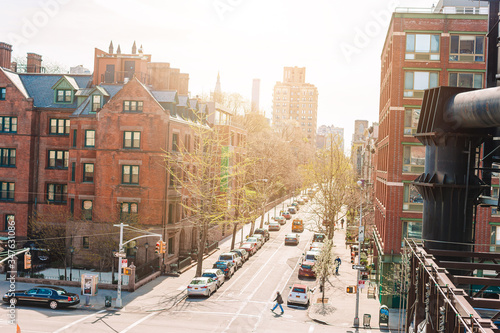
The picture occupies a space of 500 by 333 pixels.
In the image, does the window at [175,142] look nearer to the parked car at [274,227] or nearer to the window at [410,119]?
the window at [410,119]

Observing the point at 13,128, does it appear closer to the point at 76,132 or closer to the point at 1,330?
the point at 76,132

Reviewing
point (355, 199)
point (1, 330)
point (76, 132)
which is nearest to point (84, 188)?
point (76, 132)

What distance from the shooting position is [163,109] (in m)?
45.4

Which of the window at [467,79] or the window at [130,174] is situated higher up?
the window at [467,79]

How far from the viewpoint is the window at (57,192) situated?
1960 inches

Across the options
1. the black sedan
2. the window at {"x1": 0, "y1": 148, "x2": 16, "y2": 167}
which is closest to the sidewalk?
the black sedan

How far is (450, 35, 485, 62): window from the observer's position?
124 ft

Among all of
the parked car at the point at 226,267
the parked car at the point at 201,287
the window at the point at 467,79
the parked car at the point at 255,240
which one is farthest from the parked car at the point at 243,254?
the window at the point at 467,79

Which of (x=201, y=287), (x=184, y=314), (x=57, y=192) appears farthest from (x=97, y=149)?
(x=184, y=314)

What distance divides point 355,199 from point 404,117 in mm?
27837

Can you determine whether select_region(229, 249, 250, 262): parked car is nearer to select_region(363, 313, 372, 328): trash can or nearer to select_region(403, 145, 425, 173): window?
select_region(403, 145, 425, 173): window

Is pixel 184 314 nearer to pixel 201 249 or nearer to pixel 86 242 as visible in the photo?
pixel 201 249

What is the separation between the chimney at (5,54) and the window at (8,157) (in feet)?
35.9

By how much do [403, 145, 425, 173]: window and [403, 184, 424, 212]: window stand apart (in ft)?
4.54
